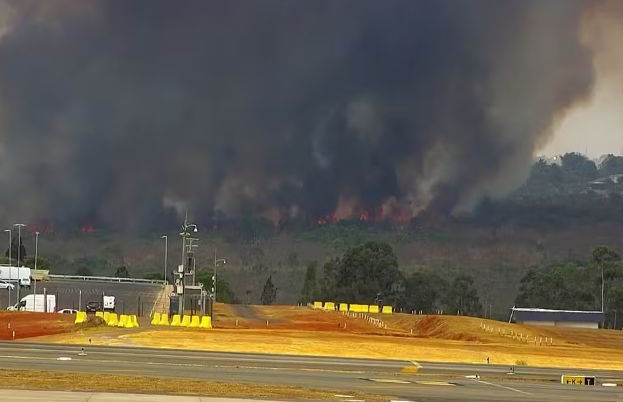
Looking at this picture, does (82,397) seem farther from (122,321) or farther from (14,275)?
(14,275)

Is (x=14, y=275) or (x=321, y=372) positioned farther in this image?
(x=14, y=275)

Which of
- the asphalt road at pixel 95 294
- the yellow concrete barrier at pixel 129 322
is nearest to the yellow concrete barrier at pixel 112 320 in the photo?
the yellow concrete barrier at pixel 129 322

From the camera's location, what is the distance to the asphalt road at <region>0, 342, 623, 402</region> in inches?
1858

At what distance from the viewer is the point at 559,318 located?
598ft

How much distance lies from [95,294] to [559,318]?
3618 inches

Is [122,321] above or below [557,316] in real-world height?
above

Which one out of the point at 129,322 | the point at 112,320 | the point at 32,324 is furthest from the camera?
the point at 112,320

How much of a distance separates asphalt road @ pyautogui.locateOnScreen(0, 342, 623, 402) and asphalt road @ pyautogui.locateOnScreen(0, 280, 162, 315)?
80712 millimetres

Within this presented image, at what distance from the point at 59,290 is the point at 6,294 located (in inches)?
411

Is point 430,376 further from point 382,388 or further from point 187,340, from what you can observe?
point 187,340

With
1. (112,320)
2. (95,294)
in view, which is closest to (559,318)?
(95,294)

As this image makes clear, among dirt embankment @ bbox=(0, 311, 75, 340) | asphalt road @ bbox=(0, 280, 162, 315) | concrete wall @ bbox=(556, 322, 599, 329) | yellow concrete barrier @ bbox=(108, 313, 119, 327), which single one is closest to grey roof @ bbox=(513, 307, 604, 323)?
concrete wall @ bbox=(556, 322, 599, 329)

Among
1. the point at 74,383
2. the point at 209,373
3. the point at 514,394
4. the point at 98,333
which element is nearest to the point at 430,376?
the point at 514,394

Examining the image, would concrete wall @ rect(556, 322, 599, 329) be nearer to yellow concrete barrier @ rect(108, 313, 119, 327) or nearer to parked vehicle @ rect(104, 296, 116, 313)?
parked vehicle @ rect(104, 296, 116, 313)
